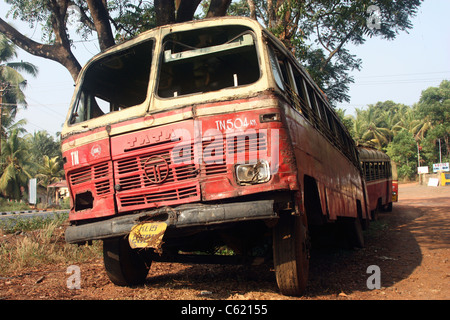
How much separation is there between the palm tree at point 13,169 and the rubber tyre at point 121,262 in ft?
91.2

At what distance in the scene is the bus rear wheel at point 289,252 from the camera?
3.74 m

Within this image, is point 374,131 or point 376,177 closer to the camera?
point 376,177

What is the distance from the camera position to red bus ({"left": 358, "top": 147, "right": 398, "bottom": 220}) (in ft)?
41.6

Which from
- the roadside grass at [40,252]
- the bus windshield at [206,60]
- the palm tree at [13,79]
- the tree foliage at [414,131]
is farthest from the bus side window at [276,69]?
the tree foliage at [414,131]

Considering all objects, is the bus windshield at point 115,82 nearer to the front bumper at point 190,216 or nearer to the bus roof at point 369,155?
the front bumper at point 190,216

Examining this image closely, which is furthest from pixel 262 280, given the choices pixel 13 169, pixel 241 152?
pixel 13 169

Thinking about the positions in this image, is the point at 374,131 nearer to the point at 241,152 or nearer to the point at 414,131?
the point at 414,131

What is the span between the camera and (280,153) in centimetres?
346

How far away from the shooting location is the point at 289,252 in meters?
3.73

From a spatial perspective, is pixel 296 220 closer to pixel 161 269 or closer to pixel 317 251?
pixel 161 269

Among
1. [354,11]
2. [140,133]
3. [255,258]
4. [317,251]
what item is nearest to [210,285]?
[255,258]

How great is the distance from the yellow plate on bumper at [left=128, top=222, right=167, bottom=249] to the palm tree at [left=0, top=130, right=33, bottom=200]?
29038 millimetres

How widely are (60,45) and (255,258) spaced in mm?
6907

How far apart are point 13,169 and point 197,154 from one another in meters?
29.5
